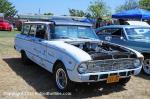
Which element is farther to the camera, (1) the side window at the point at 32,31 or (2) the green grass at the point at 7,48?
(2) the green grass at the point at 7,48

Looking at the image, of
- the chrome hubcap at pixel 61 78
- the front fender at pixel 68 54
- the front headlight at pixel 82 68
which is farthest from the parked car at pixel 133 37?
the front headlight at pixel 82 68

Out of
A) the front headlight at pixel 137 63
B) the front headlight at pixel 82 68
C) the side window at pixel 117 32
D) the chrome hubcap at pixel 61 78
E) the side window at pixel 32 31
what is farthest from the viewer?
the side window at pixel 117 32

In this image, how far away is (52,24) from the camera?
7.83 metres

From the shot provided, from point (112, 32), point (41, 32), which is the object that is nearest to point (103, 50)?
point (41, 32)

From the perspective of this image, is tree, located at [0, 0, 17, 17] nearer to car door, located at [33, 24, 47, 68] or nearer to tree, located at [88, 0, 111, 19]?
tree, located at [88, 0, 111, 19]

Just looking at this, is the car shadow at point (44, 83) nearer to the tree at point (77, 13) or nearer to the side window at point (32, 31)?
the side window at point (32, 31)

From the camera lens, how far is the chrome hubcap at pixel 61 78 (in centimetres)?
666

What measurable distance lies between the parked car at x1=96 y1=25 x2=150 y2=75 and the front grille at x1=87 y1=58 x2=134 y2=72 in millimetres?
2323

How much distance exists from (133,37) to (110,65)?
3695mm

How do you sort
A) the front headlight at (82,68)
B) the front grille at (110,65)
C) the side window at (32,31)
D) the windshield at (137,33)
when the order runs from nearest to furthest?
the front headlight at (82,68)
the front grille at (110,65)
the side window at (32,31)
the windshield at (137,33)

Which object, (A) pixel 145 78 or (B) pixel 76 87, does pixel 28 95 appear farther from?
(A) pixel 145 78

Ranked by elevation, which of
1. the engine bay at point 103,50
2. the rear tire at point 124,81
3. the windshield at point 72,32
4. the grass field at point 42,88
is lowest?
the grass field at point 42,88

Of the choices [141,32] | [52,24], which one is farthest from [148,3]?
[52,24]

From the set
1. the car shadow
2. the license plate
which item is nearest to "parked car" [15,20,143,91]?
the license plate
